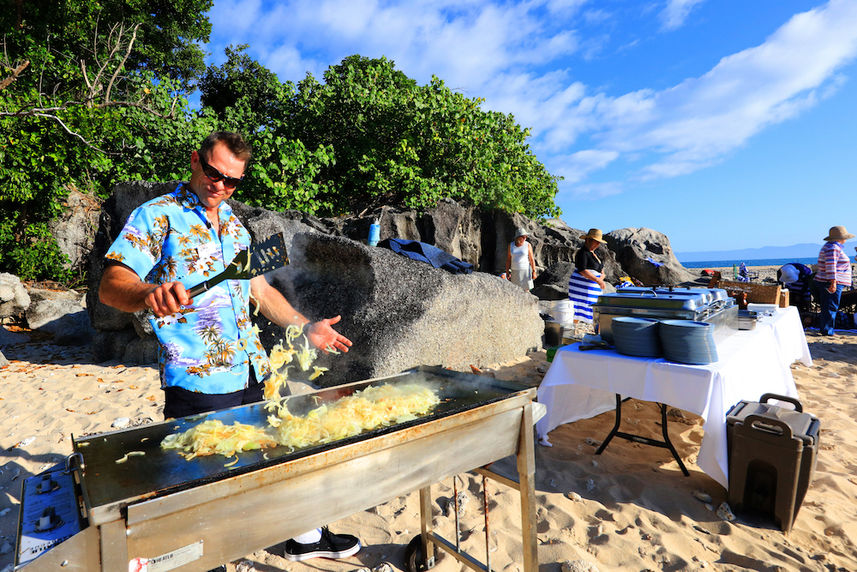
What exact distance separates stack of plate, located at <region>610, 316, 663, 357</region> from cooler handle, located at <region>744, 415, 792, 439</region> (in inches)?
29.4

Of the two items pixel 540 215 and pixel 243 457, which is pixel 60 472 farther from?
pixel 540 215

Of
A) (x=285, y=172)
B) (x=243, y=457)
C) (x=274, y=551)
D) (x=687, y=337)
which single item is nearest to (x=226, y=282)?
(x=243, y=457)

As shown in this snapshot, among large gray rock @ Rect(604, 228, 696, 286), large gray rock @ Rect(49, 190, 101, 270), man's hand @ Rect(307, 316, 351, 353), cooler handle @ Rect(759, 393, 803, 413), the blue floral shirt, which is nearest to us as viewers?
the blue floral shirt

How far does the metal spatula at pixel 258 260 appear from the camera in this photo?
1.94m

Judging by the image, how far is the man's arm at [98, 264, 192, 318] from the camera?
171 cm

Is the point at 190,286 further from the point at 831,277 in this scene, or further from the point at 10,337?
the point at 831,277

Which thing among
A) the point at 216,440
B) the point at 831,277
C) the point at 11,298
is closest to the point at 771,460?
the point at 216,440

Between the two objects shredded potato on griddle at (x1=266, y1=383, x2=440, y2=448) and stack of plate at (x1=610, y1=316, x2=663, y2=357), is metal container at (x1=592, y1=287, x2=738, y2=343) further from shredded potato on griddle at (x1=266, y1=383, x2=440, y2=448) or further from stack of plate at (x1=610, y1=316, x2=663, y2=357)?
shredded potato on griddle at (x1=266, y1=383, x2=440, y2=448)

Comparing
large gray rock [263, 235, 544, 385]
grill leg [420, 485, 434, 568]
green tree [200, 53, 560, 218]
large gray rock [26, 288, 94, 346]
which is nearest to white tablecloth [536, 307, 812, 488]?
grill leg [420, 485, 434, 568]

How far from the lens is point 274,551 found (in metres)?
3.00

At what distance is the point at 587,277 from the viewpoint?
747 cm

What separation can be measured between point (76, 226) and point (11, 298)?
4.28 m

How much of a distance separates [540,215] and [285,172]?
11754 mm

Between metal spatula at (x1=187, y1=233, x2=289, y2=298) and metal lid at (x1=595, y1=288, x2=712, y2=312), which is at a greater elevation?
metal spatula at (x1=187, y1=233, x2=289, y2=298)
